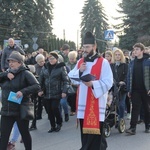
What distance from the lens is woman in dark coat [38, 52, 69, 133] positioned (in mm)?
7941

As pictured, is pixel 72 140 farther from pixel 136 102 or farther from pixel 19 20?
pixel 19 20

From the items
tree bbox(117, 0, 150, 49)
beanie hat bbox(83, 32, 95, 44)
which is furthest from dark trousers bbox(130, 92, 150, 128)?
tree bbox(117, 0, 150, 49)

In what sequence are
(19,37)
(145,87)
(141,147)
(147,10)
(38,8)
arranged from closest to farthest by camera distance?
(141,147) < (145,87) < (147,10) < (19,37) < (38,8)

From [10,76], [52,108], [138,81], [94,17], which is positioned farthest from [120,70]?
[94,17]

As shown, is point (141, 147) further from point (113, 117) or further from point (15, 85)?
point (15, 85)

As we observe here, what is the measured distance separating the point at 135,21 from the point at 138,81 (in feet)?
103

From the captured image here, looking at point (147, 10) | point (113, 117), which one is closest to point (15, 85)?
point (113, 117)

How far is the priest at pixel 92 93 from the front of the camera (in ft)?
16.8

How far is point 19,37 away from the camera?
44.0 metres

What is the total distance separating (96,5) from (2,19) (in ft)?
85.3

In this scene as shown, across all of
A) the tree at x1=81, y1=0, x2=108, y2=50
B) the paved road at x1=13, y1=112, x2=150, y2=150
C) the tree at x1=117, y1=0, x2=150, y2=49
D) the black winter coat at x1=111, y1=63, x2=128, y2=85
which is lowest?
the paved road at x1=13, y1=112, x2=150, y2=150

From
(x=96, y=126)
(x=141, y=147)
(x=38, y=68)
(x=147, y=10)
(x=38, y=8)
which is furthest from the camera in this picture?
(x=38, y=8)

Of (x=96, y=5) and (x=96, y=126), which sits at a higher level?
(x=96, y=5)

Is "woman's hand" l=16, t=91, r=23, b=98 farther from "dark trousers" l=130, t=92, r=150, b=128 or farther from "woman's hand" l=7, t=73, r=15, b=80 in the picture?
"dark trousers" l=130, t=92, r=150, b=128
